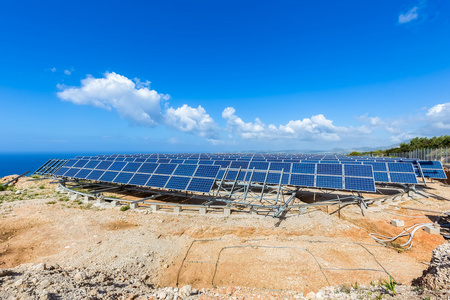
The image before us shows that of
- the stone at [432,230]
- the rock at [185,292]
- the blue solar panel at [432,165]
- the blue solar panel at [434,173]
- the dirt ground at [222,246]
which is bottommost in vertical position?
the dirt ground at [222,246]

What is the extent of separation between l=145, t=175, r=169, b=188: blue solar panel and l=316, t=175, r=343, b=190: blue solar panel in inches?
464

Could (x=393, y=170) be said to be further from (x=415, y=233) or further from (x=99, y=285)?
(x=99, y=285)

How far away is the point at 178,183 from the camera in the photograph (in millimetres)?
14188

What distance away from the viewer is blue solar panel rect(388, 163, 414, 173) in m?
17.9

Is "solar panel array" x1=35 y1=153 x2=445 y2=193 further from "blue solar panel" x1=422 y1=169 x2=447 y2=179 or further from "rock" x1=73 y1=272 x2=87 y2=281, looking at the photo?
"rock" x1=73 y1=272 x2=87 y2=281

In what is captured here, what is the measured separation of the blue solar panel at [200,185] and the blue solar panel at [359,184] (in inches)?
387

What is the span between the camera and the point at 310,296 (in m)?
5.99

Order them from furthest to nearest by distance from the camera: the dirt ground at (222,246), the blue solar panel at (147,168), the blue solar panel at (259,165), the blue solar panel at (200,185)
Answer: the blue solar panel at (259,165) → the blue solar panel at (147,168) → the blue solar panel at (200,185) → the dirt ground at (222,246)

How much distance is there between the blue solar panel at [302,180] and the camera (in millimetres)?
14630

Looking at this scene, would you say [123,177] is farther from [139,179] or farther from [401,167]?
[401,167]

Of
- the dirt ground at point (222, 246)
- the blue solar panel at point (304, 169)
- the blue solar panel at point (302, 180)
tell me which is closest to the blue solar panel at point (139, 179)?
the dirt ground at point (222, 246)

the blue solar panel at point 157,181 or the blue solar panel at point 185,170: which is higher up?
the blue solar panel at point 185,170

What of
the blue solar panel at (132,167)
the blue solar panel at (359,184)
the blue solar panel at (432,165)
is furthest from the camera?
the blue solar panel at (432,165)

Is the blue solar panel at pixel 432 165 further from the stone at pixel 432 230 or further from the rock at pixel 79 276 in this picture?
the rock at pixel 79 276
